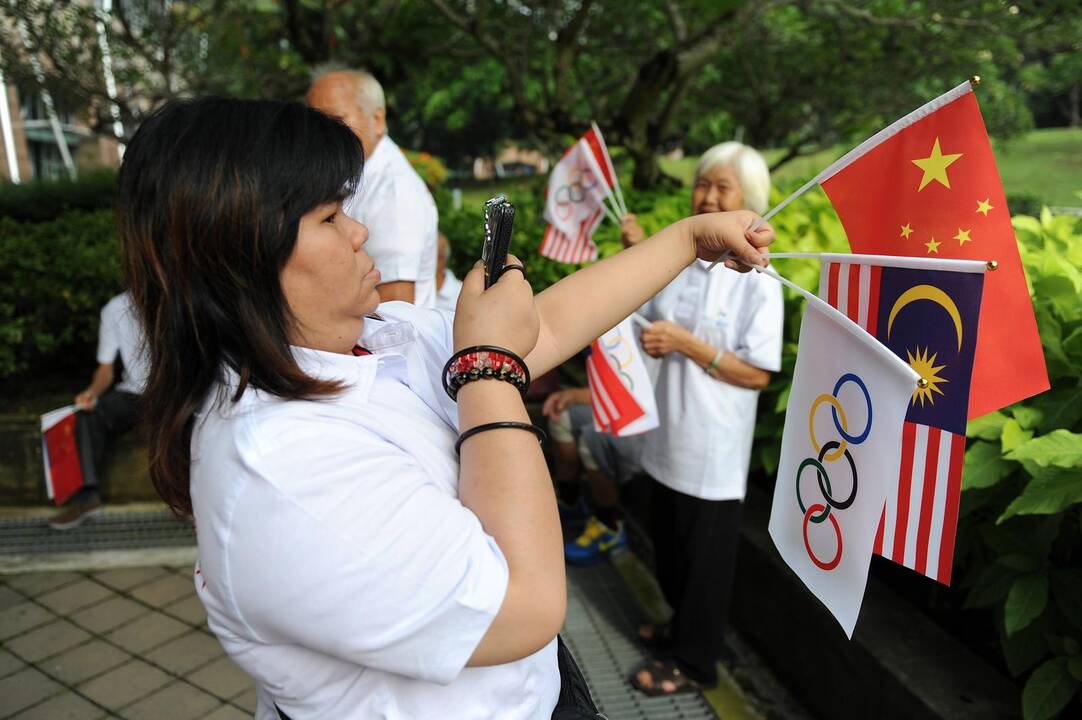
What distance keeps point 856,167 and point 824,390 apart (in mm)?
362

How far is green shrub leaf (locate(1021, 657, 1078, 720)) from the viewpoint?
208cm

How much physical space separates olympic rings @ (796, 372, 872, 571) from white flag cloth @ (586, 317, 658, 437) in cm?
158

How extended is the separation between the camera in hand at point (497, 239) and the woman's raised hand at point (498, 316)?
0.03 metres

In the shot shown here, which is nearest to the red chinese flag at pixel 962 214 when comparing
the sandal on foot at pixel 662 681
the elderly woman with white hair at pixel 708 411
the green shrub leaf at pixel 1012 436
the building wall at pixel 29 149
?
→ the green shrub leaf at pixel 1012 436

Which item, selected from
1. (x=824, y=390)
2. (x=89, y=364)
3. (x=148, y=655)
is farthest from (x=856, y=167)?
(x=89, y=364)

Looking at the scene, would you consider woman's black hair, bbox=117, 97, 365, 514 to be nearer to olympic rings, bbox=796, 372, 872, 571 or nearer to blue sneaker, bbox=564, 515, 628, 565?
olympic rings, bbox=796, 372, 872, 571

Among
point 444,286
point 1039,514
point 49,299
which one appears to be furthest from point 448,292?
point 1039,514

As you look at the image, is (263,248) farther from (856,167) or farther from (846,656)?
(846,656)

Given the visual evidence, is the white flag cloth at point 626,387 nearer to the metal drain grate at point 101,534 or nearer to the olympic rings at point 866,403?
the olympic rings at point 866,403

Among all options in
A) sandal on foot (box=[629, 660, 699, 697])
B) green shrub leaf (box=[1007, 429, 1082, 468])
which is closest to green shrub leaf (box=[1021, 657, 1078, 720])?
green shrub leaf (box=[1007, 429, 1082, 468])

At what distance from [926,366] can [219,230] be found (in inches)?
39.3

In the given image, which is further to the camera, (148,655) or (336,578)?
(148,655)

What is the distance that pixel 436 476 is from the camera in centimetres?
112

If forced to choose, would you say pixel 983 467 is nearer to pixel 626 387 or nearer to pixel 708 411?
pixel 708 411
